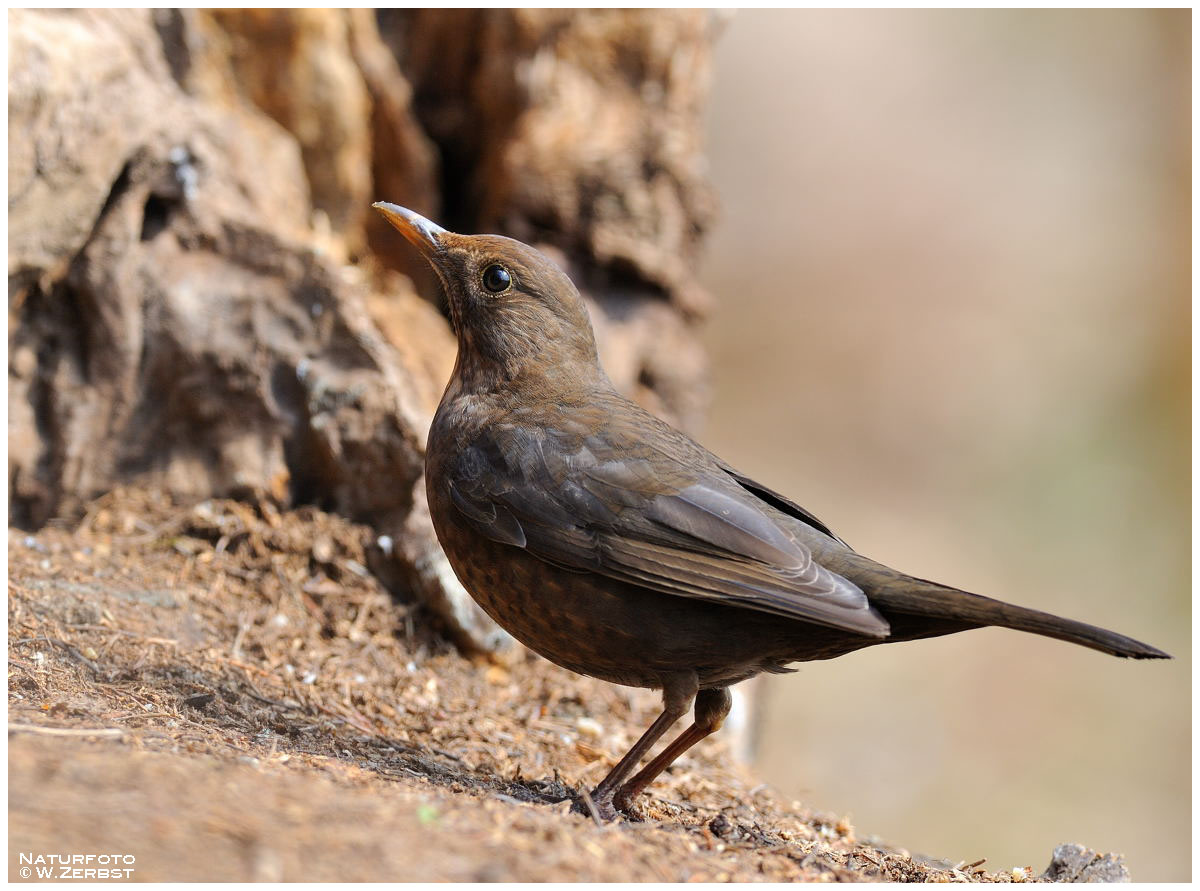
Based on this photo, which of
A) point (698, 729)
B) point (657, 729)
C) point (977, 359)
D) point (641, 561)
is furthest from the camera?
point (977, 359)

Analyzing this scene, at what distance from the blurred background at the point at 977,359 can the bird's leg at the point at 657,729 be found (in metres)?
7.57

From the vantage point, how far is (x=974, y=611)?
134 inches

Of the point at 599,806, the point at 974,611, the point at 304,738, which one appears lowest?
the point at 304,738

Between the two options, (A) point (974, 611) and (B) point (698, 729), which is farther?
(B) point (698, 729)

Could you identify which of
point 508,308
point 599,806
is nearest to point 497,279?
point 508,308

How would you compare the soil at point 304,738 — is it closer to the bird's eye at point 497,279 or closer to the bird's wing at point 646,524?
the bird's wing at point 646,524

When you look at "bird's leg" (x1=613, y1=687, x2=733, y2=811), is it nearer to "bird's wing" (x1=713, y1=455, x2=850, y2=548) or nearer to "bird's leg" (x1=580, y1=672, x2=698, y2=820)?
"bird's leg" (x1=580, y1=672, x2=698, y2=820)

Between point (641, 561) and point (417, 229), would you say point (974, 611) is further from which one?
point (417, 229)

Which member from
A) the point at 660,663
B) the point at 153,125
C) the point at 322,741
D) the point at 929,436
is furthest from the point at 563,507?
the point at 929,436

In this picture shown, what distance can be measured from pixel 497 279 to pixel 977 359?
1314cm

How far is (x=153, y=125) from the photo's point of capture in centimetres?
591

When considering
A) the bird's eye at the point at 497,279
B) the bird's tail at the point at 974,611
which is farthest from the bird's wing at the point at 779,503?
the bird's eye at the point at 497,279

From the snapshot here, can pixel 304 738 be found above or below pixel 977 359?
below

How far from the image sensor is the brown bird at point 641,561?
144 inches
